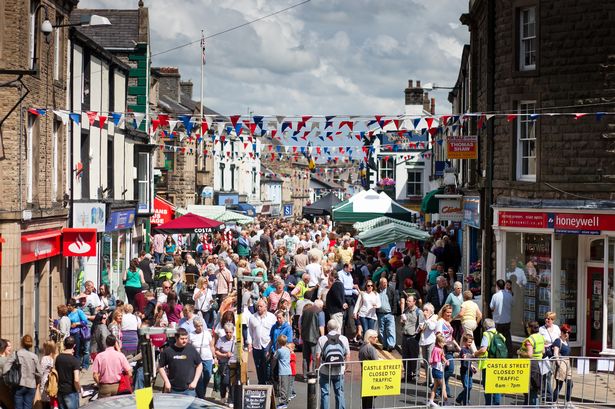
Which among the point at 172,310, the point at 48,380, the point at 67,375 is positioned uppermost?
the point at 172,310

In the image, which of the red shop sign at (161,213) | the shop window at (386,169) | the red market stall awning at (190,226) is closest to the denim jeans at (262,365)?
the red market stall awning at (190,226)

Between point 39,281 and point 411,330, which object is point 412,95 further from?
point 411,330

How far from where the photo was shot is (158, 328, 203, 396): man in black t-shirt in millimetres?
14266

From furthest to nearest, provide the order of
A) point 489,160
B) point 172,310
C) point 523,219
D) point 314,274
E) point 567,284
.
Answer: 1. point 314,274
2. point 489,160
3. point 523,219
4. point 567,284
5. point 172,310

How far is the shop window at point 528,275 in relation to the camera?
71.5 feet

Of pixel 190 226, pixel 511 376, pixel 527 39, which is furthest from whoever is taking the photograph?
pixel 190 226

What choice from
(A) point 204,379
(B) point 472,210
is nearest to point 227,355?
(A) point 204,379

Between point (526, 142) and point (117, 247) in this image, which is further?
point (117, 247)

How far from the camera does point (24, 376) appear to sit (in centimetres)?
1388

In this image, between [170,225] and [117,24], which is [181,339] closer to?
[170,225]

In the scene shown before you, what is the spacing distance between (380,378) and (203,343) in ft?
9.94

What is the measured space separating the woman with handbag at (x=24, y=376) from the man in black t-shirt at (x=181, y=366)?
1.79 m

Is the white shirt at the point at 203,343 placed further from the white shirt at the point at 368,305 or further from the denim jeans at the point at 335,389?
the white shirt at the point at 368,305

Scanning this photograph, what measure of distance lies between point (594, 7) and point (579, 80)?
1571 millimetres
